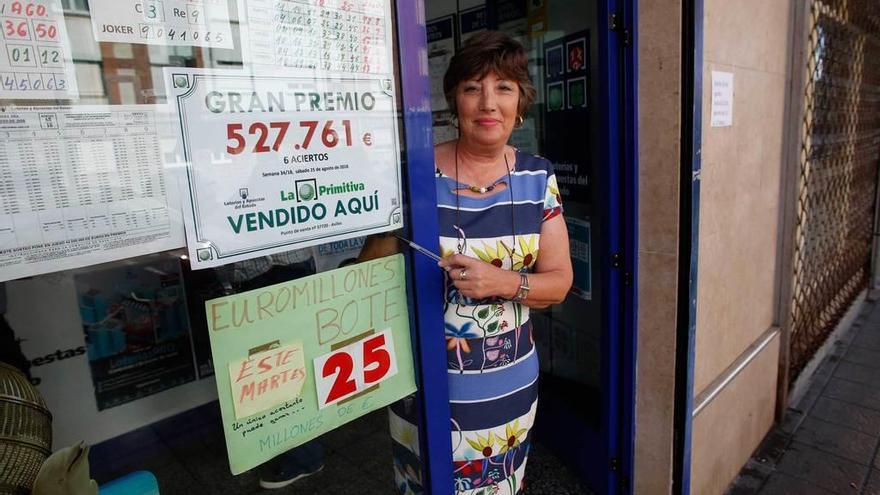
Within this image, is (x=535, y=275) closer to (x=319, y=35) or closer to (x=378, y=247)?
(x=378, y=247)

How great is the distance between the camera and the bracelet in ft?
5.15

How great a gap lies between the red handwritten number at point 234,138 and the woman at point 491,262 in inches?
23.4

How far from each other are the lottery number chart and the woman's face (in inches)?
11.3

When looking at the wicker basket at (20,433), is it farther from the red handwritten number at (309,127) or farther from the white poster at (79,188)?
the red handwritten number at (309,127)

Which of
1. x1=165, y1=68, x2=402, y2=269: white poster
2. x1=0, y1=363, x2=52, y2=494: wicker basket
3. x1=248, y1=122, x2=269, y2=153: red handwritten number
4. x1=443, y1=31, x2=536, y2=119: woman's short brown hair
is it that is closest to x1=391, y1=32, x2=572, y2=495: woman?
x1=443, y1=31, x2=536, y2=119: woman's short brown hair

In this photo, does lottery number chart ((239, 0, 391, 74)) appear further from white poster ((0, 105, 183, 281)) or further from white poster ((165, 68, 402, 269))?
white poster ((0, 105, 183, 281))

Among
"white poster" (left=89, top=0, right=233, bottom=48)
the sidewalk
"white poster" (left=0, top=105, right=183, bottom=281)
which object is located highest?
"white poster" (left=89, top=0, right=233, bottom=48)

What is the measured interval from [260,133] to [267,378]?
537mm

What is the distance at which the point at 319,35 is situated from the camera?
48.3 inches

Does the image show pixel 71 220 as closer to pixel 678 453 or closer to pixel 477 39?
pixel 477 39

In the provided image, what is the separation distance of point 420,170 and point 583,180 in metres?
1.45

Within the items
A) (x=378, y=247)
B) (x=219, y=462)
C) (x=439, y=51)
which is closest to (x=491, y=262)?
(x=378, y=247)

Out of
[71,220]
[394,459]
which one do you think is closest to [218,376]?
[71,220]

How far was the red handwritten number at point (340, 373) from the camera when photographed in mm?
1335
